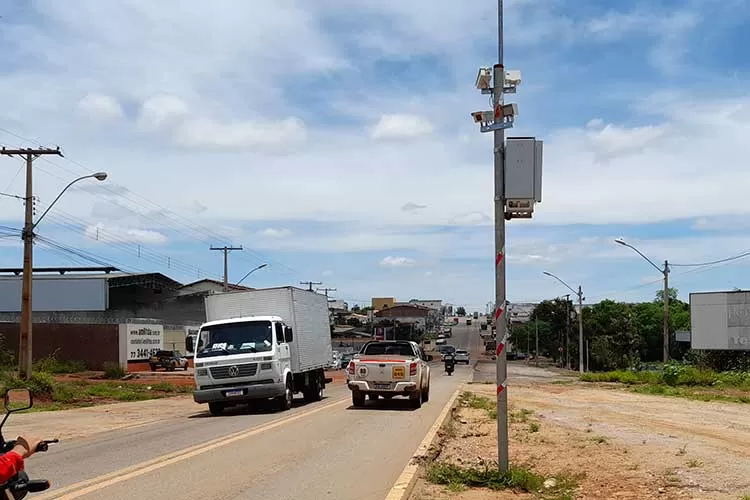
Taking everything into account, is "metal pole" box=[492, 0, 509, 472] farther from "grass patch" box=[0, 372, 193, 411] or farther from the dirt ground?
"grass patch" box=[0, 372, 193, 411]

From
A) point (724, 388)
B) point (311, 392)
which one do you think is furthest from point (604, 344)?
point (311, 392)

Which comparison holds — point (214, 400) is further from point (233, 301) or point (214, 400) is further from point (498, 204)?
point (498, 204)

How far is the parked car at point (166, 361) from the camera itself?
5756 centimetres

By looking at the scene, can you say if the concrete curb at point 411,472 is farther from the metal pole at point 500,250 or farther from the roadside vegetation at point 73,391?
the roadside vegetation at point 73,391

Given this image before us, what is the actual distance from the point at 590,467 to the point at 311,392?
638 inches

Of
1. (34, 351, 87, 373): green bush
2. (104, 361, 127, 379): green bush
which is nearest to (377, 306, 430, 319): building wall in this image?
(34, 351, 87, 373): green bush

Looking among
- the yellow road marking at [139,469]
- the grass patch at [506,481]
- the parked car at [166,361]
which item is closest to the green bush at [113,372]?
the parked car at [166,361]

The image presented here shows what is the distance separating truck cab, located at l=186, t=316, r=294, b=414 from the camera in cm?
2189

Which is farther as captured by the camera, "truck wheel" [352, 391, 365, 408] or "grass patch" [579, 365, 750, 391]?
"grass patch" [579, 365, 750, 391]

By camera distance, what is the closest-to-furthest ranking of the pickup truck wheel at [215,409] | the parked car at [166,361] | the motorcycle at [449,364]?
the pickup truck wheel at [215,409] < the parked car at [166,361] < the motorcycle at [449,364]

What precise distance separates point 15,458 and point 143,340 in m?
55.1

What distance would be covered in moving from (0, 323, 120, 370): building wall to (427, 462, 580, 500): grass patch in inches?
1866

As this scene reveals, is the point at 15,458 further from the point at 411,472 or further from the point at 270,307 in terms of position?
the point at 270,307

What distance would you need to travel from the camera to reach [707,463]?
1297 centimetres
